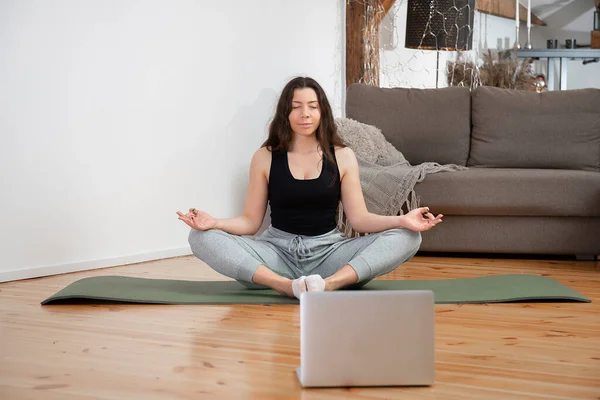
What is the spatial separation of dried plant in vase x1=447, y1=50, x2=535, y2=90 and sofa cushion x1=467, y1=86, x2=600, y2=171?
176 cm

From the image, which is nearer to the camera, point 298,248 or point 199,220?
point 199,220

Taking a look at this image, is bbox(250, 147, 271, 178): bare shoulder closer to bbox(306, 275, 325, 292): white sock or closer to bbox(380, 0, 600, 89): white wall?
bbox(306, 275, 325, 292): white sock

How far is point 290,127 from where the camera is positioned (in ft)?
9.42

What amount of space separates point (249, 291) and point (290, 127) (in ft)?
1.91

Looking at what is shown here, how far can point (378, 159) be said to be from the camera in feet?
13.8

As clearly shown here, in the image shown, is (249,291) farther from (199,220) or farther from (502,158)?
(502,158)

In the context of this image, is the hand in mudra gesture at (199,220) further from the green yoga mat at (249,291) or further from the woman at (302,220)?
the green yoga mat at (249,291)

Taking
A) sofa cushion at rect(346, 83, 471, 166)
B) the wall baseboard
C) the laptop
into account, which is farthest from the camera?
sofa cushion at rect(346, 83, 471, 166)

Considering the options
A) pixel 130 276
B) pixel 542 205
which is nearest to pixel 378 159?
pixel 542 205

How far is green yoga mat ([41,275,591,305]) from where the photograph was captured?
2699 mm

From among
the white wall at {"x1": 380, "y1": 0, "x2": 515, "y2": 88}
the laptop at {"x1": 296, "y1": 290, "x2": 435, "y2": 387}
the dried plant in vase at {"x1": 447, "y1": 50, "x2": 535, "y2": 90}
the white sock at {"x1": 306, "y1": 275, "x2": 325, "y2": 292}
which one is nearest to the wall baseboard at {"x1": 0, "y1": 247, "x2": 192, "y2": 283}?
the white sock at {"x1": 306, "y1": 275, "x2": 325, "y2": 292}

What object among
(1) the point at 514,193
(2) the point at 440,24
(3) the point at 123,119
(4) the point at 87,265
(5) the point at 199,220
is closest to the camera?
(5) the point at 199,220

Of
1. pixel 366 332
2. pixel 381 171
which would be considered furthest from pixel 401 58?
pixel 366 332

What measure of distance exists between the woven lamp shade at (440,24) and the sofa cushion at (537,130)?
1.19 meters
